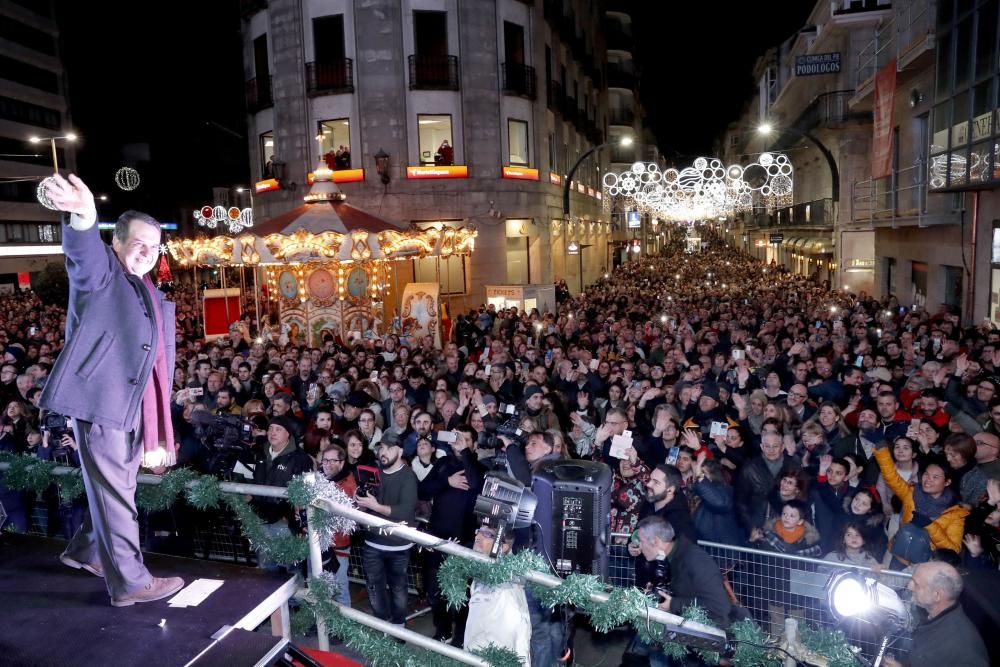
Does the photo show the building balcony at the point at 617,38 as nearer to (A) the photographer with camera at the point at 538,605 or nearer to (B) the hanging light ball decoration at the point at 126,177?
(B) the hanging light ball decoration at the point at 126,177

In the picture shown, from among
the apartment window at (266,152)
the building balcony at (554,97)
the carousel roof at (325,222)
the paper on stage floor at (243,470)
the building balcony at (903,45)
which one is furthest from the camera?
the building balcony at (554,97)

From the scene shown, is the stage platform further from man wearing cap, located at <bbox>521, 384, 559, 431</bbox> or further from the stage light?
man wearing cap, located at <bbox>521, 384, 559, 431</bbox>

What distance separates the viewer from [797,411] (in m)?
8.93

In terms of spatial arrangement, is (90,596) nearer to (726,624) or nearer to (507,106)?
(726,624)

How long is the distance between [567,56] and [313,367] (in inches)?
1145

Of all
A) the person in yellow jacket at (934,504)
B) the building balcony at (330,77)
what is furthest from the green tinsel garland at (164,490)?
the building balcony at (330,77)

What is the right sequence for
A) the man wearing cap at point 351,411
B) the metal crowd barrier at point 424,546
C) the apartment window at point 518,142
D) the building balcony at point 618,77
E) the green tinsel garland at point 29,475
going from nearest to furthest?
the metal crowd barrier at point 424,546 < the green tinsel garland at point 29,475 < the man wearing cap at point 351,411 < the apartment window at point 518,142 < the building balcony at point 618,77

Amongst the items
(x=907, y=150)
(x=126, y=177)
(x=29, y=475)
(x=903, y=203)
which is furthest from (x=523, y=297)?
(x=126, y=177)

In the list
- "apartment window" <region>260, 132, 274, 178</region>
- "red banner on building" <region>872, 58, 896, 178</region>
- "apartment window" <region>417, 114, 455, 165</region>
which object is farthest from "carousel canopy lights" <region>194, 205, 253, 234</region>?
"red banner on building" <region>872, 58, 896, 178</region>

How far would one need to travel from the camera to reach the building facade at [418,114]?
84.2ft

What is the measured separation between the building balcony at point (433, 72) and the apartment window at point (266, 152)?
656 centimetres

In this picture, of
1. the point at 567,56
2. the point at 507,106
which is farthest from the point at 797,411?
Answer: the point at 567,56

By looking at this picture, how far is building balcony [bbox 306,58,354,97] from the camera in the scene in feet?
84.2

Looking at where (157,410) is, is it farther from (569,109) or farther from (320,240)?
(569,109)
